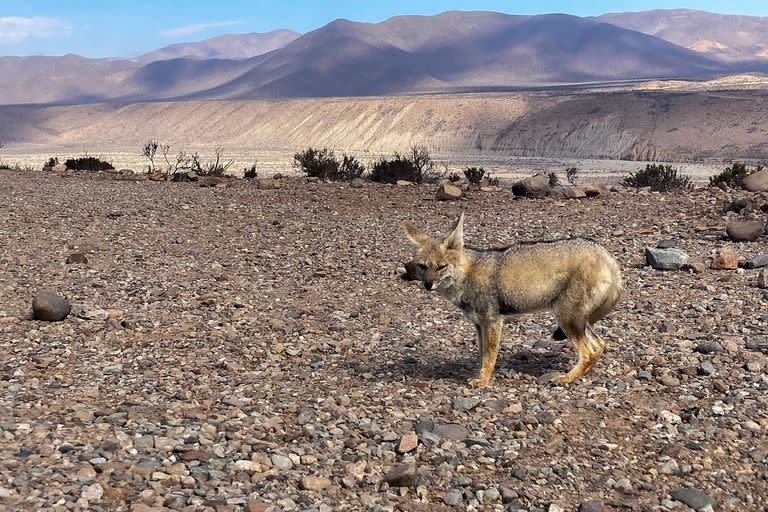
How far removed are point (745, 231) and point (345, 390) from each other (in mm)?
8416

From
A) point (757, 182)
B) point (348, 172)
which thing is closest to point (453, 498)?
point (757, 182)

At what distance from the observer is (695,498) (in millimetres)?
5141

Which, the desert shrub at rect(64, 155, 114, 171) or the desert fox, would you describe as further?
the desert shrub at rect(64, 155, 114, 171)

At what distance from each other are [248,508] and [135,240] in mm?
9863

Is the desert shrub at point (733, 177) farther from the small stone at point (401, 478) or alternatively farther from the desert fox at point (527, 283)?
the small stone at point (401, 478)

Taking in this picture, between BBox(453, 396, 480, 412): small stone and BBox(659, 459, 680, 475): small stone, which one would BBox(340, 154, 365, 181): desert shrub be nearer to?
BBox(453, 396, 480, 412): small stone

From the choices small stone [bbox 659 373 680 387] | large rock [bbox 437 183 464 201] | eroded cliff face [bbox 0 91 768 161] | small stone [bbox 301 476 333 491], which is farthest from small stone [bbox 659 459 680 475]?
eroded cliff face [bbox 0 91 768 161]

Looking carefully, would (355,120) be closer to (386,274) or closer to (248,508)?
(386,274)

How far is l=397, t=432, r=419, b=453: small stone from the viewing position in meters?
5.81

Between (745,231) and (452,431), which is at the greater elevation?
(745,231)

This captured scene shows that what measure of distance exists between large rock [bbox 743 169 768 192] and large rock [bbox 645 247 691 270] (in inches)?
310

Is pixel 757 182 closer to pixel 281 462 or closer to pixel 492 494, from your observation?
pixel 492 494

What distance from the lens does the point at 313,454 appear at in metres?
5.74

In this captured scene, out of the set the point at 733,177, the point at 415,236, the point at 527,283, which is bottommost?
the point at 733,177
